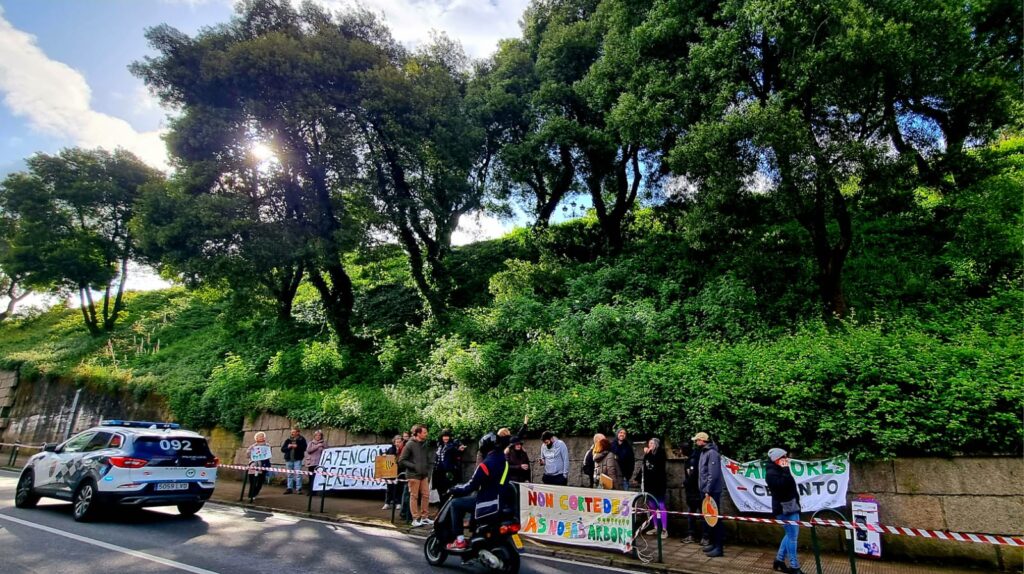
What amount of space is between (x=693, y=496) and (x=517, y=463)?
3033 millimetres

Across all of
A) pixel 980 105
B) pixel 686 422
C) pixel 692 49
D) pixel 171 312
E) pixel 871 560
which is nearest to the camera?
pixel 871 560

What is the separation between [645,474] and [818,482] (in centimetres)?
254

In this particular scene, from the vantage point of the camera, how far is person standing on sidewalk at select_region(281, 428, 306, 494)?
13.7 meters

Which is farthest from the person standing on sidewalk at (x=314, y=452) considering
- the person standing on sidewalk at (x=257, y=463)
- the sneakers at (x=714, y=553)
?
the sneakers at (x=714, y=553)

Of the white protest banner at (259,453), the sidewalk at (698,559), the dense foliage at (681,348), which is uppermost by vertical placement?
the dense foliage at (681,348)

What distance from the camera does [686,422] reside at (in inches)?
356

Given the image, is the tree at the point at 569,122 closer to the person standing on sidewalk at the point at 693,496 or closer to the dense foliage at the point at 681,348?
the dense foliage at the point at 681,348

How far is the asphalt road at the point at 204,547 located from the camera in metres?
6.28

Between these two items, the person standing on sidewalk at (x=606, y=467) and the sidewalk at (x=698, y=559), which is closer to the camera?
the sidewalk at (x=698, y=559)

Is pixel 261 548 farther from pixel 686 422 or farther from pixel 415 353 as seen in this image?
pixel 415 353

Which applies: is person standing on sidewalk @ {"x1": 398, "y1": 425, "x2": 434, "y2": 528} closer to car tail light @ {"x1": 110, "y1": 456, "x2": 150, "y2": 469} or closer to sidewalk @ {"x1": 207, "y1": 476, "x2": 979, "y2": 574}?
sidewalk @ {"x1": 207, "y1": 476, "x2": 979, "y2": 574}

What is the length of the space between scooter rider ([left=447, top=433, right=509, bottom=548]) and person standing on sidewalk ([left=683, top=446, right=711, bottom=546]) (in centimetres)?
347

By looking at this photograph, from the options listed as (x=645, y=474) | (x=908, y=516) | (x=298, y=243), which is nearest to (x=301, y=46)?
(x=298, y=243)

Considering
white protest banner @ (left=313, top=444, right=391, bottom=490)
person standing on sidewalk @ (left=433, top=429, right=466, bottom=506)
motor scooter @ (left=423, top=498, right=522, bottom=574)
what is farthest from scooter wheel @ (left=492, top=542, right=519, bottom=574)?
white protest banner @ (left=313, top=444, right=391, bottom=490)
